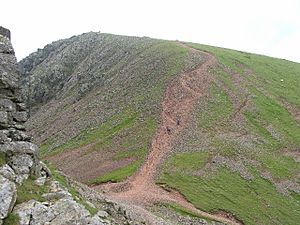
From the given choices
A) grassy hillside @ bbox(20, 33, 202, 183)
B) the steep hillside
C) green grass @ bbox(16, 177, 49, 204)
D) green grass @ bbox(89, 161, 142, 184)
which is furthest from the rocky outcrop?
grassy hillside @ bbox(20, 33, 202, 183)

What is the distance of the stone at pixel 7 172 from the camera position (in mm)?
23700

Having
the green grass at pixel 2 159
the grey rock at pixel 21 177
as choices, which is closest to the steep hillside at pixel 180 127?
the grey rock at pixel 21 177

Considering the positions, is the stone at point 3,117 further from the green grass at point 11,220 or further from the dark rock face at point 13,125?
the green grass at point 11,220

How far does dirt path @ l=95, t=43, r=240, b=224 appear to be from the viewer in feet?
175

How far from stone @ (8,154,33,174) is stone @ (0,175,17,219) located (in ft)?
10.1

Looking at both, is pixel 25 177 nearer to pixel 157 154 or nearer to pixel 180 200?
pixel 180 200

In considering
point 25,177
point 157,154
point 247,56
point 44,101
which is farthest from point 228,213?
point 44,101

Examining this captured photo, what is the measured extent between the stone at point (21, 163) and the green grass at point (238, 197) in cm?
3157

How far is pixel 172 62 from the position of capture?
102 m

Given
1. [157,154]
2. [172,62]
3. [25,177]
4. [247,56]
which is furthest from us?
[247,56]

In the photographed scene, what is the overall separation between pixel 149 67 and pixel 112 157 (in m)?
36.4

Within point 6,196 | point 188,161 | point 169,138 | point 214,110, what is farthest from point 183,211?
point 214,110

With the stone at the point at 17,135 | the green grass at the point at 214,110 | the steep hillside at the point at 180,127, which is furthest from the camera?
the green grass at the point at 214,110

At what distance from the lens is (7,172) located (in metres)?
24.0
